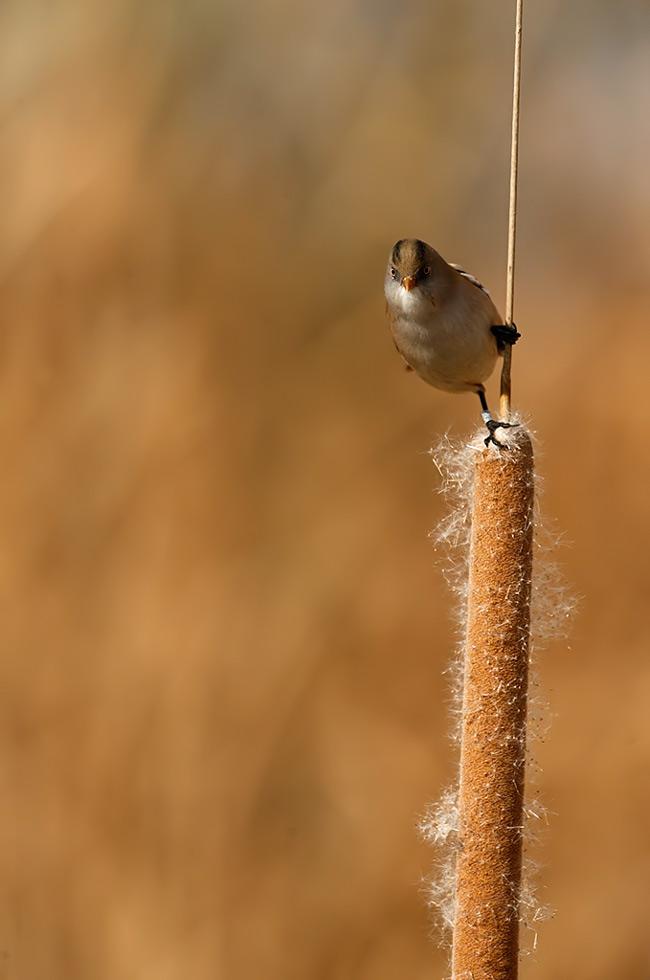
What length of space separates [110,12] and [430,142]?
605mm

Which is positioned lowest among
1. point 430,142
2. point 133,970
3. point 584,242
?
point 133,970

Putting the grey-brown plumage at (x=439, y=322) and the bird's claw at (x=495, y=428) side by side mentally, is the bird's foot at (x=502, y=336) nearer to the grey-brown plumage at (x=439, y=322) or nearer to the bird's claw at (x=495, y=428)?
the grey-brown plumage at (x=439, y=322)

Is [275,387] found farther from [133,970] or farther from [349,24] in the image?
[133,970]

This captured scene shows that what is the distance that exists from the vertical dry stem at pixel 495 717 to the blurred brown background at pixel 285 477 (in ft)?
3.15

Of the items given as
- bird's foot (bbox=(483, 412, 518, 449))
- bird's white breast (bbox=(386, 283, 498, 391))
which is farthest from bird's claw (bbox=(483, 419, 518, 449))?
bird's white breast (bbox=(386, 283, 498, 391))

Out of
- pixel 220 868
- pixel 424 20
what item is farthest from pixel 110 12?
pixel 220 868

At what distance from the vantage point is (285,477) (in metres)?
1.67

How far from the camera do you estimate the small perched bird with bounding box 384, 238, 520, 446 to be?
766mm

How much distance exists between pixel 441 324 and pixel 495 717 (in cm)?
30

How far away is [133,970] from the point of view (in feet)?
5.55

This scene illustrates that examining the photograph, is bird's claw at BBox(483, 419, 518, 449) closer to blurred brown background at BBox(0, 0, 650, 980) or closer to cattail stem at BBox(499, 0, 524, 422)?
cattail stem at BBox(499, 0, 524, 422)

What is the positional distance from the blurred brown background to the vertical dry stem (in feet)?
3.15

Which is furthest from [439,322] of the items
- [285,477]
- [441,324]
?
[285,477]

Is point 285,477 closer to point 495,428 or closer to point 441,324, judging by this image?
point 441,324
